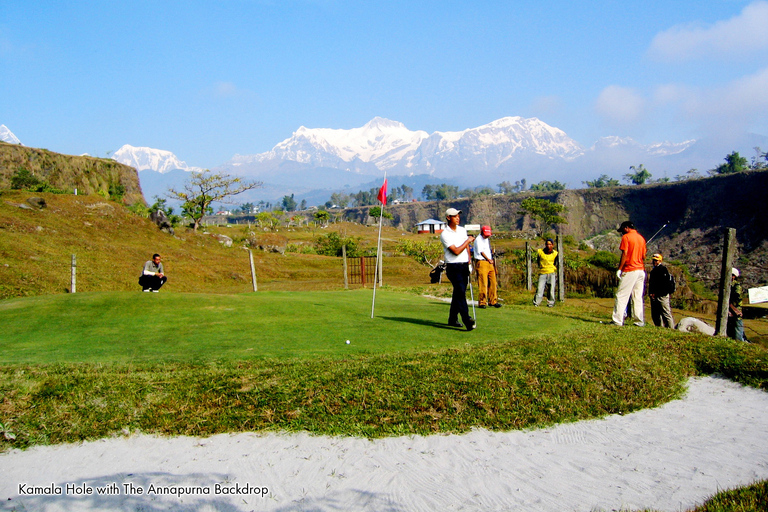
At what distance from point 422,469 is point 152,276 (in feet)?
46.6

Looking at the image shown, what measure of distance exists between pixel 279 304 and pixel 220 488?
8946mm

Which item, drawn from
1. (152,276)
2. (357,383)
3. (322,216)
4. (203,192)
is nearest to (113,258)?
(152,276)

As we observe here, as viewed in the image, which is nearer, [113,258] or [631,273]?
[631,273]

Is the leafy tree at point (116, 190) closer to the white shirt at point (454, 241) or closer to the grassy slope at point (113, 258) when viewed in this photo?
the grassy slope at point (113, 258)

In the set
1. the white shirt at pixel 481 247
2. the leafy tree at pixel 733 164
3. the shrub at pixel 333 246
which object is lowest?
the shrub at pixel 333 246

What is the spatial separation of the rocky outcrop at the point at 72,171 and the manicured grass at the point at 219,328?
5123cm

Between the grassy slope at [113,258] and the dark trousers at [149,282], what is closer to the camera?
the dark trousers at [149,282]

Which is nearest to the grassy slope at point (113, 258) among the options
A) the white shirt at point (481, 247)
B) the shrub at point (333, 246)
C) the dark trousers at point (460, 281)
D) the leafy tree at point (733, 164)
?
the shrub at point (333, 246)

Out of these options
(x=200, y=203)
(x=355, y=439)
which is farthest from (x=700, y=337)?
(x=200, y=203)

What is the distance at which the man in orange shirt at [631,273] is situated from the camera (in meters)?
10.8

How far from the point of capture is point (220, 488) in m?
4.78

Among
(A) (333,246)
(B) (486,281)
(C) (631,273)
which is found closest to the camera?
(C) (631,273)

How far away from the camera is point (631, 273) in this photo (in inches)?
428

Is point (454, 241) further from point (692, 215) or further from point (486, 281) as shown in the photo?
point (692, 215)
